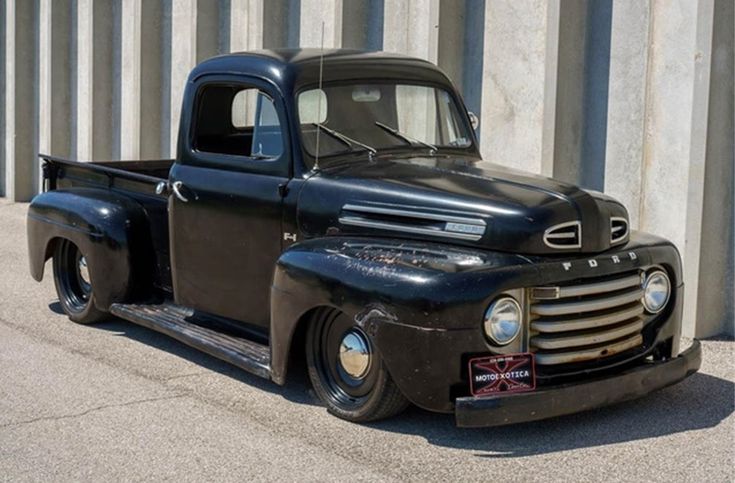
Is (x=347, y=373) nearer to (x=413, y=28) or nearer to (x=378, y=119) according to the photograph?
(x=378, y=119)

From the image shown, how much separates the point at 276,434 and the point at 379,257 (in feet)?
3.32

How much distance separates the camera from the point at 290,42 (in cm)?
1186

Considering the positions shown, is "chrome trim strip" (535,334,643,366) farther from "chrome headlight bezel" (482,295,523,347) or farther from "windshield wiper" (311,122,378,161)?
"windshield wiper" (311,122,378,161)

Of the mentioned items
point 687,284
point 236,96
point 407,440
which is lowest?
point 407,440

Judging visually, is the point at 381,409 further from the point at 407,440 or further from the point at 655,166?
the point at 655,166

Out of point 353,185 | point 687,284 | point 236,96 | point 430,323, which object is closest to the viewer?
point 430,323

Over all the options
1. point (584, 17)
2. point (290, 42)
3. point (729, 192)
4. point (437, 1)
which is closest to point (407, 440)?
point (729, 192)

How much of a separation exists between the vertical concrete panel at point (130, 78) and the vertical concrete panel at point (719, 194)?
8011mm

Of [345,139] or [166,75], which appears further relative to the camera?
[166,75]

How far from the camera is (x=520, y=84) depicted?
9.10m

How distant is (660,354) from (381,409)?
161cm

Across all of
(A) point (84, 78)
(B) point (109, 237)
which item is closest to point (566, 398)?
(B) point (109, 237)

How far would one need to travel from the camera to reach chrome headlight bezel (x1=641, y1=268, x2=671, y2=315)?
6020 mm

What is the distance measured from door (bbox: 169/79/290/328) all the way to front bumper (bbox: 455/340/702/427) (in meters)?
1.72
